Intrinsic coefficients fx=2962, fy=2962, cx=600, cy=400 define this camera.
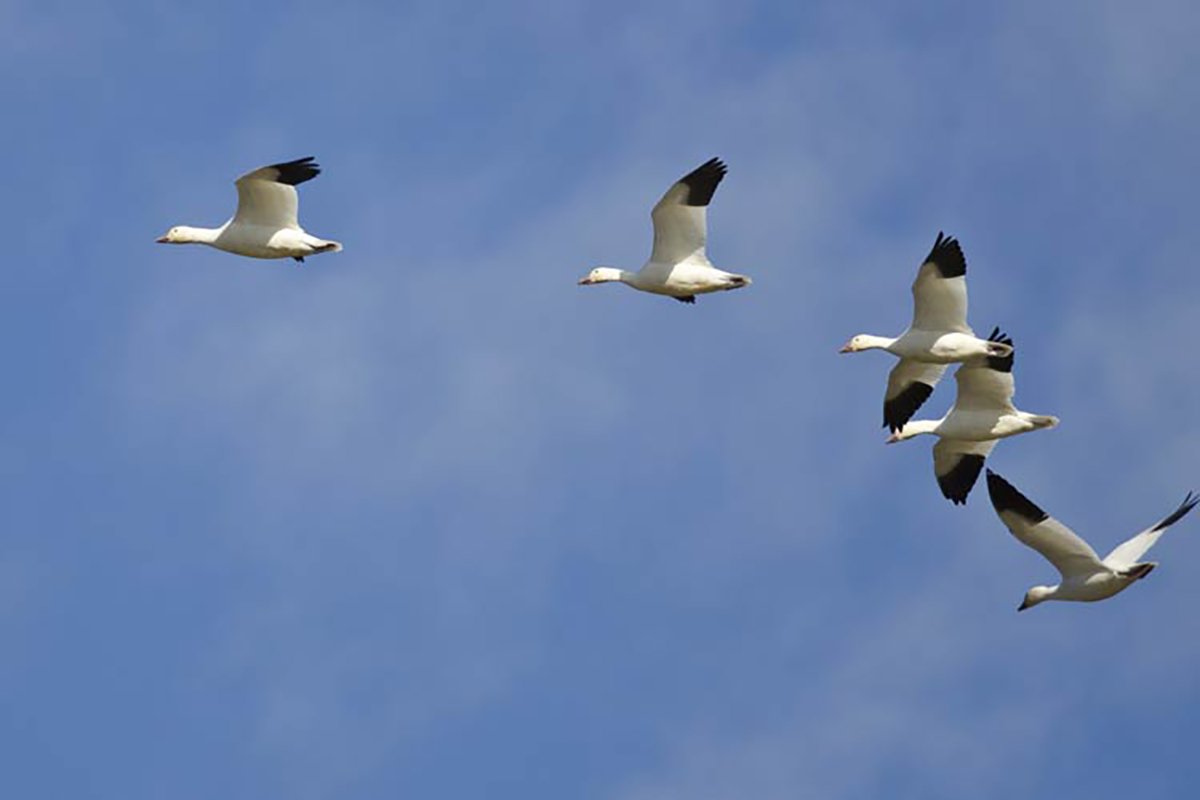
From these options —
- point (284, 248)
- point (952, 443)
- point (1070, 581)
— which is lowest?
point (1070, 581)

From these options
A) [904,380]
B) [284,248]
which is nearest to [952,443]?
[904,380]

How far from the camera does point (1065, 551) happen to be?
32156mm

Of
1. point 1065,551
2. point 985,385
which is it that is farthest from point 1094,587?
point 985,385

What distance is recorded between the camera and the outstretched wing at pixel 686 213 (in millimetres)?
34000

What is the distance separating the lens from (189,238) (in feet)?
116

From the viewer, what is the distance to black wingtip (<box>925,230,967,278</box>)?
3259 centimetres

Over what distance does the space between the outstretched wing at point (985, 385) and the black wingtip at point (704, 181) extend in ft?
11.6

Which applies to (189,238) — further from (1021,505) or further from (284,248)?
(1021,505)

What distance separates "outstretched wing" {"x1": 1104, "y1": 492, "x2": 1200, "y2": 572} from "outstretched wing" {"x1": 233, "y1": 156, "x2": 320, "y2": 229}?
387 inches

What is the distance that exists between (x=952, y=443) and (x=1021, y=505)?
107 inches

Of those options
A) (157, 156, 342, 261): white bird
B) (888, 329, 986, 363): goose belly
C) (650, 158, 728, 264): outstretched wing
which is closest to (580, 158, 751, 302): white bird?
(650, 158, 728, 264): outstretched wing

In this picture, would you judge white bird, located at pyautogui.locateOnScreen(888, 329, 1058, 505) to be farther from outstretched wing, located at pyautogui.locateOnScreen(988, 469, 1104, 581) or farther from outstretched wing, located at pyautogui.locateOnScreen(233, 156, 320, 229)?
outstretched wing, located at pyautogui.locateOnScreen(233, 156, 320, 229)

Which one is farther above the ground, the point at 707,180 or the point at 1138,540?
the point at 707,180

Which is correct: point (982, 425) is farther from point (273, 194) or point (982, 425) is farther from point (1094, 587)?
point (273, 194)
